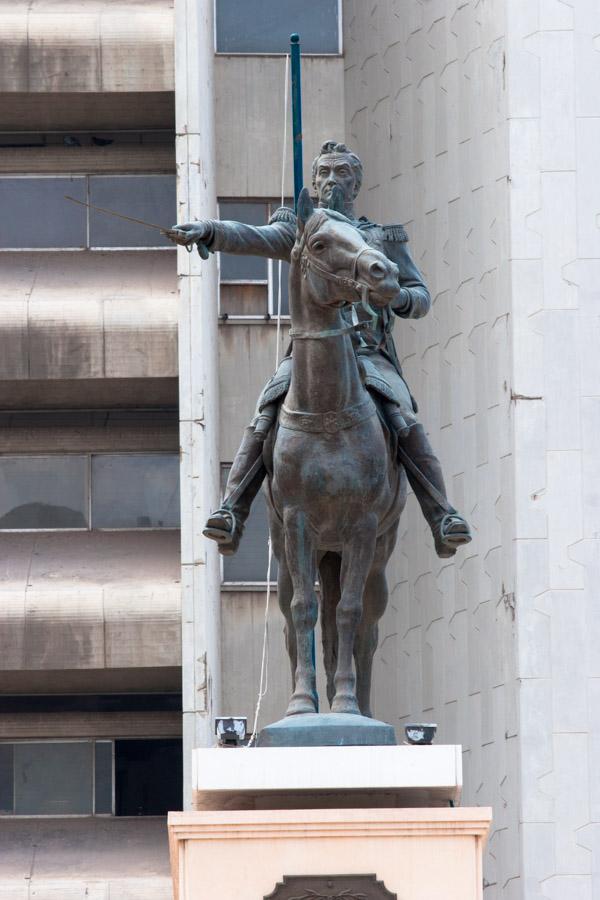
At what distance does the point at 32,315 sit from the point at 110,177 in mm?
3260

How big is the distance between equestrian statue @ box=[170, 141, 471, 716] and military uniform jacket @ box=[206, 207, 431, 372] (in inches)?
0.4

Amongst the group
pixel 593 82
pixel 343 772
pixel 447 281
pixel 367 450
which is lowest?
pixel 343 772

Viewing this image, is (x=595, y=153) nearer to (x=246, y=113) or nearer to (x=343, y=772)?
(x=246, y=113)

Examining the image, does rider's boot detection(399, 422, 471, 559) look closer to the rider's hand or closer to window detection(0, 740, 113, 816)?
the rider's hand

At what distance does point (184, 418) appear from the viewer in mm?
27344

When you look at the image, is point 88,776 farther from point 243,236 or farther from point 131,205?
point 243,236

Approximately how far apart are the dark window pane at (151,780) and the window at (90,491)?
3.05 metres

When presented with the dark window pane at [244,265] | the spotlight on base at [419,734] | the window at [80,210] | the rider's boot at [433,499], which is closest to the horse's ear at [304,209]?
the rider's boot at [433,499]

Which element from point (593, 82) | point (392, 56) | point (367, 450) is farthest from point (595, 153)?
point (367, 450)

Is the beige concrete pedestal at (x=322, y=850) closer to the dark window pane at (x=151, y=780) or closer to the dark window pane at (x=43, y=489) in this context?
the dark window pane at (x=151, y=780)

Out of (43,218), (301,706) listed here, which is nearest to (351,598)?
(301,706)

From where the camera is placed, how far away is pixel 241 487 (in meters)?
14.1

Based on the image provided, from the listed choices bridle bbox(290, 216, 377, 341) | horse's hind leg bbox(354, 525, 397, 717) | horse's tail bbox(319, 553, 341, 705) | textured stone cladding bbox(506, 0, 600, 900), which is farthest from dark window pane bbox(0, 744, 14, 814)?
bridle bbox(290, 216, 377, 341)

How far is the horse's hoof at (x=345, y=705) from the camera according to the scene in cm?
1348
